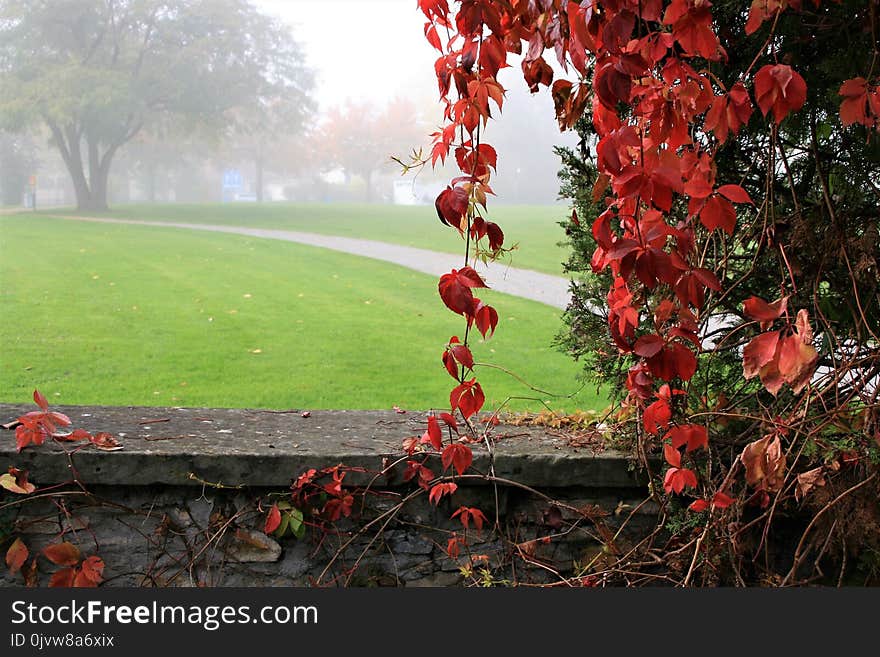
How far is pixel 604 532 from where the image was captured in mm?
2055

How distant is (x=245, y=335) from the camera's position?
22.9 feet

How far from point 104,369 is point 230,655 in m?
4.40

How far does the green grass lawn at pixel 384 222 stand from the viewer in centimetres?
1397

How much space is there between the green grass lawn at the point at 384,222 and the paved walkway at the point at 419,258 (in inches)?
18.0

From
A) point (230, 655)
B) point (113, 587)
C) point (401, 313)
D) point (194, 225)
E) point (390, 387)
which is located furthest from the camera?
point (194, 225)

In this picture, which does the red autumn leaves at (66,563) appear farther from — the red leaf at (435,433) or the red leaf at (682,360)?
the red leaf at (682,360)

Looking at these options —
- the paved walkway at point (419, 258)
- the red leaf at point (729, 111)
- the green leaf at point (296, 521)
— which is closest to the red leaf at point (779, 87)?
the red leaf at point (729, 111)

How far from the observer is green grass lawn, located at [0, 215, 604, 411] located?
5141 mm

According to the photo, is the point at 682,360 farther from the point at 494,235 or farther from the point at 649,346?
the point at 494,235

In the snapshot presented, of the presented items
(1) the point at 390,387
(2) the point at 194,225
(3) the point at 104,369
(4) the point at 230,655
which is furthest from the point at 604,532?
(2) the point at 194,225

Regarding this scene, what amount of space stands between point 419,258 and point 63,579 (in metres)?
11.3

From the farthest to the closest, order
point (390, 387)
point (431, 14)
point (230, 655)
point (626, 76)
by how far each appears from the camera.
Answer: point (390, 387) → point (230, 655) → point (431, 14) → point (626, 76)

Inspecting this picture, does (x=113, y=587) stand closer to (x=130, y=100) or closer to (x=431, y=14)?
(x=431, y=14)

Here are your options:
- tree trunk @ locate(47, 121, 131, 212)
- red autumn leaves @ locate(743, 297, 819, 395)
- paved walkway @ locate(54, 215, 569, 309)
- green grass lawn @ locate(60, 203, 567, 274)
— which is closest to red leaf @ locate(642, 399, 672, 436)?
red autumn leaves @ locate(743, 297, 819, 395)
